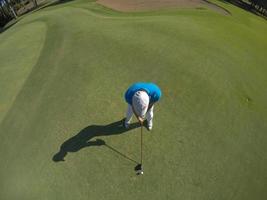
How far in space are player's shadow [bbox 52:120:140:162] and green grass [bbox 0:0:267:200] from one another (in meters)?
0.12

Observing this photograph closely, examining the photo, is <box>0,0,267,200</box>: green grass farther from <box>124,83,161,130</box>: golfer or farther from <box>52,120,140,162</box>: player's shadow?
<box>124,83,161,130</box>: golfer

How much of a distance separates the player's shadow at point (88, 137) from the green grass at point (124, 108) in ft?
0.39

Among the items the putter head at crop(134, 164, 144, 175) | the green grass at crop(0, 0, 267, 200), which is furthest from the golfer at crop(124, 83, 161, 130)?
the green grass at crop(0, 0, 267, 200)

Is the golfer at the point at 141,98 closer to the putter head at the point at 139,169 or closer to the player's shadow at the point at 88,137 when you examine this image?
the putter head at the point at 139,169

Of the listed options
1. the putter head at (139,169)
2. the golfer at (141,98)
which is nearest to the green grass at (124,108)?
the putter head at (139,169)

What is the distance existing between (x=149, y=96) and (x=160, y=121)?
4.48ft

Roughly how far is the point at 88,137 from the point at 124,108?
124 cm

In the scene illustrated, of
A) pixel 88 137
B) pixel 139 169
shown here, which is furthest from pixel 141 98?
pixel 88 137

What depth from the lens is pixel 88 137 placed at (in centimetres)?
616

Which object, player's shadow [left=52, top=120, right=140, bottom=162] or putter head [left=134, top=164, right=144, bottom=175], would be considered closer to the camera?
putter head [left=134, top=164, right=144, bottom=175]

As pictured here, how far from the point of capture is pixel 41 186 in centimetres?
539

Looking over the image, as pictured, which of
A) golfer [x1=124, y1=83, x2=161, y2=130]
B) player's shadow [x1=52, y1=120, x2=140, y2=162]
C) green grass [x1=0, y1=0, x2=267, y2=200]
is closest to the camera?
golfer [x1=124, y1=83, x2=161, y2=130]

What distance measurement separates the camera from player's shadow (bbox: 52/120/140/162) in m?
5.93

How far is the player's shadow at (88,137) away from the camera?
19.4 feet
